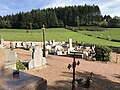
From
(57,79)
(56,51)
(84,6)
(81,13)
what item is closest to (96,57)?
(56,51)

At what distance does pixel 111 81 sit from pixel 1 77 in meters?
8.56

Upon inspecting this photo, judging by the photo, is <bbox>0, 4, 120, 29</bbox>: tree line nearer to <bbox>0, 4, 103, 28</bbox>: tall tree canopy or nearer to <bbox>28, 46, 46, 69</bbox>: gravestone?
<bbox>0, 4, 103, 28</bbox>: tall tree canopy

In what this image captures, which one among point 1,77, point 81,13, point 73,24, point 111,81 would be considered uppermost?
point 81,13

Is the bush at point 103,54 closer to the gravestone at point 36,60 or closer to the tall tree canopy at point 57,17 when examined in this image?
the gravestone at point 36,60

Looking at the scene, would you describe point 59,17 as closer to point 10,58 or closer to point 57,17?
point 57,17

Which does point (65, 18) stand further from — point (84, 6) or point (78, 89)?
point (78, 89)

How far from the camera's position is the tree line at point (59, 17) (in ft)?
351

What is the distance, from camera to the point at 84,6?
150 m

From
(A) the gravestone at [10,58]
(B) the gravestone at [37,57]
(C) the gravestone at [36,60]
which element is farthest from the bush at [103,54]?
(A) the gravestone at [10,58]

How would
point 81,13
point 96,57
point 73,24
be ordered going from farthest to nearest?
point 81,13 < point 73,24 < point 96,57

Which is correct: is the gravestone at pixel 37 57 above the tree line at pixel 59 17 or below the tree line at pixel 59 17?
below

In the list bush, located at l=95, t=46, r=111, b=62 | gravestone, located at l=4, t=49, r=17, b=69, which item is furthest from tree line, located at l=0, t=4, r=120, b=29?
gravestone, located at l=4, t=49, r=17, b=69

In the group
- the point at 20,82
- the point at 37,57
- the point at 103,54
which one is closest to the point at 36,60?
the point at 37,57

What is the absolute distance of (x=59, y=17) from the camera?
130 meters
